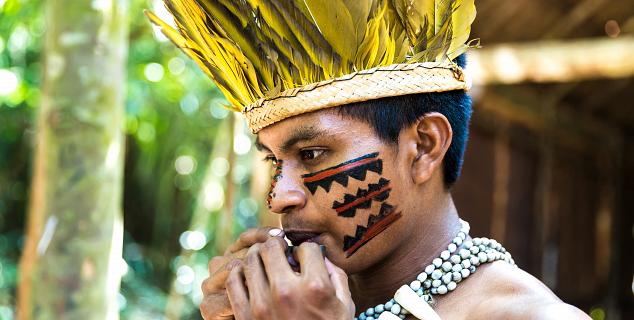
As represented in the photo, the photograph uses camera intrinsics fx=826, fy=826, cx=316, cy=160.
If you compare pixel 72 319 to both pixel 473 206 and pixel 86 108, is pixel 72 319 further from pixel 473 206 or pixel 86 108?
pixel 473 206

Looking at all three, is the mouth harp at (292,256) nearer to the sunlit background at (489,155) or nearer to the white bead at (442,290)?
the white bead at (442,290)

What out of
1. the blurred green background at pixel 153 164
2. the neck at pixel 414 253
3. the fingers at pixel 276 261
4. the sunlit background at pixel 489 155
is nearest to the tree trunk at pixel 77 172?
the neck at pixel 414 253

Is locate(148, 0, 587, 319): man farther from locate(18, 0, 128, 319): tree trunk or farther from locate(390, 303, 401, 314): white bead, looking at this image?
locate(18, 0, 128, 319): tree trunk

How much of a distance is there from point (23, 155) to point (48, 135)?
21.5ft

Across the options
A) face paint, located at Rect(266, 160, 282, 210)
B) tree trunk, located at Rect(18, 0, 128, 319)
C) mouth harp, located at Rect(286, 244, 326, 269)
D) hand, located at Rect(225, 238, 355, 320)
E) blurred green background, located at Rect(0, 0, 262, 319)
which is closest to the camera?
hand, located at Rect(225, 238, 355, 320)

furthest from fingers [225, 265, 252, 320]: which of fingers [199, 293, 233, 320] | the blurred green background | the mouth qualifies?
the blurred green background

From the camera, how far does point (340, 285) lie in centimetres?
199

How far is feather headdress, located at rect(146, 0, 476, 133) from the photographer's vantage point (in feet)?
7.21

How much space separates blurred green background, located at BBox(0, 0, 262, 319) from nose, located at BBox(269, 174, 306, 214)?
5221 millimetres

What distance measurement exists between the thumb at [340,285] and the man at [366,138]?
14 cm

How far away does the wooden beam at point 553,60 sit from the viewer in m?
6.52

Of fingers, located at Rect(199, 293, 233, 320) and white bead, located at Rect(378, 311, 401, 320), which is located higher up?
fingers, located at Rect(199, 293, 233, 320)

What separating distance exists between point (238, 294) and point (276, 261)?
0.43 feet

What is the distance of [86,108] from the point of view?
3.61 metres
